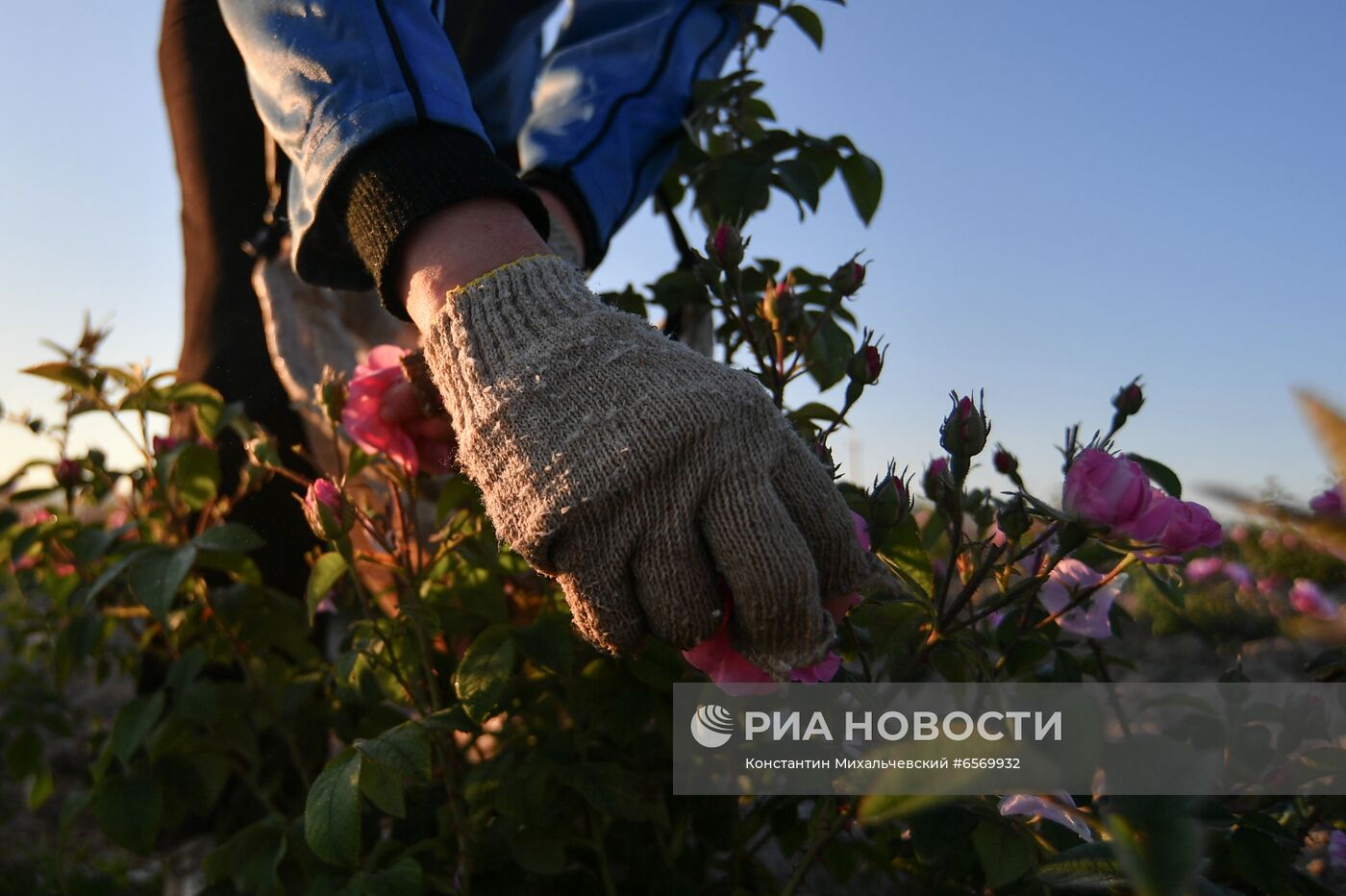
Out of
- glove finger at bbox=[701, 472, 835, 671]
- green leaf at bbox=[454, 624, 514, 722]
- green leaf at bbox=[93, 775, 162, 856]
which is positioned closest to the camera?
glove finger at bbox=[701, 472, 835, 671]

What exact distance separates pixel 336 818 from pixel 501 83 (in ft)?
4.58

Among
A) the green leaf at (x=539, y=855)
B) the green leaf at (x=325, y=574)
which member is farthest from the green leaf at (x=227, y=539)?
the green leaf at (x=539, y=855)

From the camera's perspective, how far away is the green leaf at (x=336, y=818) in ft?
2.78

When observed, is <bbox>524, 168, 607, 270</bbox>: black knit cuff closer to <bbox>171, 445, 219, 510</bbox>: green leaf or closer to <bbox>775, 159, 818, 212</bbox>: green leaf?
<bbox>775, 159, 818, 212</bbox>: green leaf

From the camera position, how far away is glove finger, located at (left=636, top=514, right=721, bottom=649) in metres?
0.75

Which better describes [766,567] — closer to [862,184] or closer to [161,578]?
[161,578]

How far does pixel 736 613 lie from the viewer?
0.77 metres

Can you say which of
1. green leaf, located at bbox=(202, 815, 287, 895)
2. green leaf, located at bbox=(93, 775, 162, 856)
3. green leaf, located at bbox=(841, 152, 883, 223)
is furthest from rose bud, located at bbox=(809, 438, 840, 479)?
green leaf, located at bbox=(93, 775, 162, 856)

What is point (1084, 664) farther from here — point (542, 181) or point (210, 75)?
point (210, 75)

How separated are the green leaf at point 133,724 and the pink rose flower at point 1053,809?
1.11 m

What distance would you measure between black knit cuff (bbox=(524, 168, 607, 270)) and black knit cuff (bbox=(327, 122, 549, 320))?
40cm

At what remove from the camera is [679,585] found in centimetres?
75

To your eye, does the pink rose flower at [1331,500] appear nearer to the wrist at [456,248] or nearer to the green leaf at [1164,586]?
the green leaf at [1164,586]

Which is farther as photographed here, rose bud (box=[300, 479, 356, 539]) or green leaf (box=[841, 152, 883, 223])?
green leaf (box=[841, 152, 883, 223])
